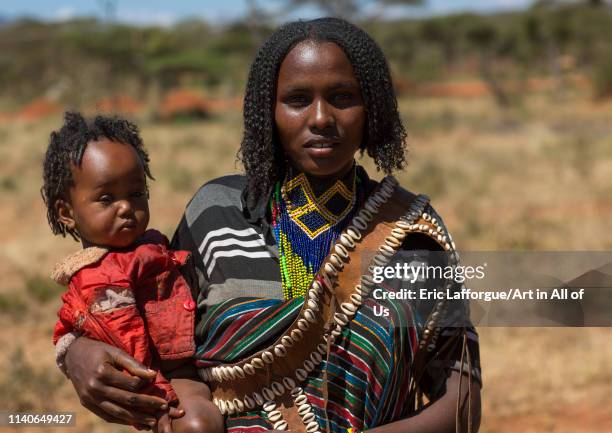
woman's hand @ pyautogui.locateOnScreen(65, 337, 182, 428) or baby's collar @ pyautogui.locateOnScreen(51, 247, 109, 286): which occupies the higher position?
baby's collar @ pyautogui.locateOnScreen(51, 247, 109, 286)

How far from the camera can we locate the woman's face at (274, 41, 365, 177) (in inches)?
83.1

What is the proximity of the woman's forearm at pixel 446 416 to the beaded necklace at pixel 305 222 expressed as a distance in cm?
40

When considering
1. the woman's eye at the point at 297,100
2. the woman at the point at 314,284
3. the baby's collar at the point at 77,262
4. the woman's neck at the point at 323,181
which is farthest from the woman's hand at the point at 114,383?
the woman's eye at the point at 297,100

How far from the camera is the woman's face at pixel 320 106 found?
2111mm

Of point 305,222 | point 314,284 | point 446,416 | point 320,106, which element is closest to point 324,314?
point 314,284

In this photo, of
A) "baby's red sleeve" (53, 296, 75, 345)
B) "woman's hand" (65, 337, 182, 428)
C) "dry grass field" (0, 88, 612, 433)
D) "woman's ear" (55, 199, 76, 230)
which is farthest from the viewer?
"dry grass field" (0, 88, 612, 433)

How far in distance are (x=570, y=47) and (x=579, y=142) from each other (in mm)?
20707

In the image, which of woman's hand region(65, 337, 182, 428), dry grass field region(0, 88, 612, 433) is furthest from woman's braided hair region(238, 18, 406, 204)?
woman's hand region(65, 337, 182, 428)

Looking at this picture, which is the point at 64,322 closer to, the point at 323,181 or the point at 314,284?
the point at 314,284

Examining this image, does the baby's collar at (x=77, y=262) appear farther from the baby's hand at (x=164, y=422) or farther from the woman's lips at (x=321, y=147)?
the woman's lips at (x=321, y=147)

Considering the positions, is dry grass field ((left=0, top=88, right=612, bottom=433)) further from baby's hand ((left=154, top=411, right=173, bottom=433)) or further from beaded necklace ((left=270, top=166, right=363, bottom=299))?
baby's hand ((left=154, top=411, right=173, bottom=433))

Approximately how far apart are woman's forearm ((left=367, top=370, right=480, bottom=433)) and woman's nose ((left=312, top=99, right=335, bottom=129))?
2.28ft

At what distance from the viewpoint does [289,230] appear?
2.26 m

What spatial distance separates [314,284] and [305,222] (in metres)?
0.22
